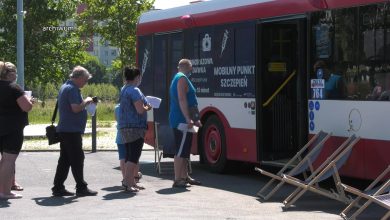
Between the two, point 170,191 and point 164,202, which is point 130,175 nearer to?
point 170,191

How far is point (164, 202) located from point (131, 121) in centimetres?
136

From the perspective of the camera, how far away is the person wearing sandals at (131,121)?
36.2ft

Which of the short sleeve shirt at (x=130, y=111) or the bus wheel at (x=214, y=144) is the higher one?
the short sleeve shirt at (x=130, y=111)

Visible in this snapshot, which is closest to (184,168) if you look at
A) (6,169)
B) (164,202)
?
(164,202)

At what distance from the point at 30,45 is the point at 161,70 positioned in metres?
11.9

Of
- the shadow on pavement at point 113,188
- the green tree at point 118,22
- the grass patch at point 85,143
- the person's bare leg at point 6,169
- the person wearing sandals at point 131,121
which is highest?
the green tree at point 118,22

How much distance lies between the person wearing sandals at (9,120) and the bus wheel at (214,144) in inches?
146

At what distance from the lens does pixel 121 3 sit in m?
31.8

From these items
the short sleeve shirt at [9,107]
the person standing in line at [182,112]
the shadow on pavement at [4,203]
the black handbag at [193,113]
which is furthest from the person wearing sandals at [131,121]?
the shadow on pavement at [4,203]

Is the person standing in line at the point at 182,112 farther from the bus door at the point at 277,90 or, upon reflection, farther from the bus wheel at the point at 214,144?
the bus wheel at the point at 214,144

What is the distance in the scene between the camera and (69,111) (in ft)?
35.4

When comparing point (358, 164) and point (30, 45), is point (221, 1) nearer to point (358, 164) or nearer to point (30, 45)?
point (358, 164)

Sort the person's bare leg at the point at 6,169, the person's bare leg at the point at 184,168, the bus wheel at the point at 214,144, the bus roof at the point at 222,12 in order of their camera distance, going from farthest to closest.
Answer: the bus wheel at the point at 214,144
the person's bare leg at the point at 184,168
the bus roof at the point at 222,12
the person's bare leg at the point at 6,169

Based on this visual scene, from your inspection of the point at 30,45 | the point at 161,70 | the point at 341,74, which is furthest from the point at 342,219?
the point at 30,45
